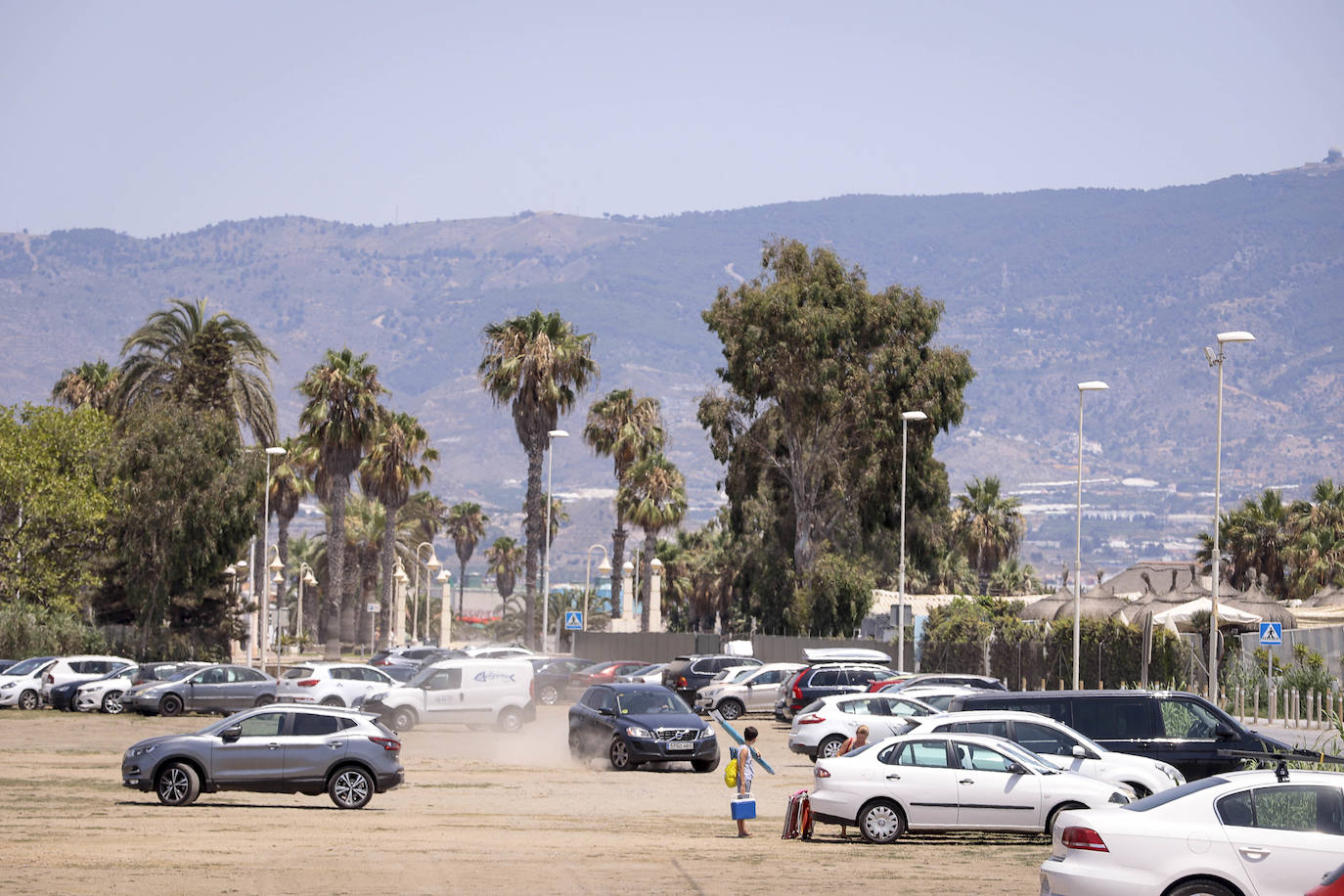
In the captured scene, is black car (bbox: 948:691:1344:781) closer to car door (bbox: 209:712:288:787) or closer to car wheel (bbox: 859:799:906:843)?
car wheel (bbox: 859:799:906:843)

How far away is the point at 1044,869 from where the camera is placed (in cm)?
1232

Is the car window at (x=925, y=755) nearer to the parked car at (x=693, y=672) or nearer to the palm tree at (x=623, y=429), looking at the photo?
the parked car at (x=693, y=672)

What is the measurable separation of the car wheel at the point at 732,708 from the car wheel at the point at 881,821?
23.8 meters

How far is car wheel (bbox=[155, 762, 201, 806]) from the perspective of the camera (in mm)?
21422

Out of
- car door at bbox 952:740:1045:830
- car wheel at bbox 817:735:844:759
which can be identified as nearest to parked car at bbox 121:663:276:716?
car wheel at bbox 817:735:844:759

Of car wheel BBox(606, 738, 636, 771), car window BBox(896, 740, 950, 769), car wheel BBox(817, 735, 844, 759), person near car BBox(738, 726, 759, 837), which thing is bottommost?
car wheel BBox(606, 738, 636, 771)

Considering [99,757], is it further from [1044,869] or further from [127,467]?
[127,467]

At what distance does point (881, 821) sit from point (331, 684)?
873 inches

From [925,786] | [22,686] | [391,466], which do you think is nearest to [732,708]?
[22,686]

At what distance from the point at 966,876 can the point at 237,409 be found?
51.9 meters

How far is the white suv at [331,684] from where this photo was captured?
37938 millimetres

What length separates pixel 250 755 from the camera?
21.5 m

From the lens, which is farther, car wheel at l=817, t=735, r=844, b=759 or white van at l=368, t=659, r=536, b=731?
white van at l=368, t=659, r=536, b=731

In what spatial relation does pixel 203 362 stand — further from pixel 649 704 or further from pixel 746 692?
pixel 649 704
